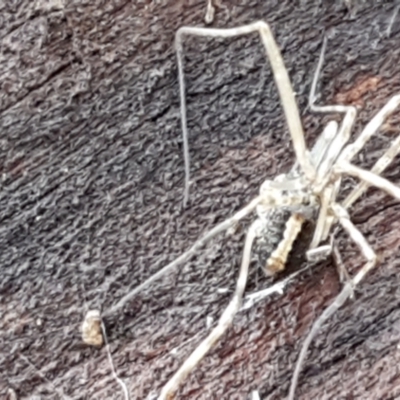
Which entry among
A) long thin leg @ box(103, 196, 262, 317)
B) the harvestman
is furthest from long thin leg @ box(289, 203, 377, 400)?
long thin leg @ box(103, 196, 262, 317)

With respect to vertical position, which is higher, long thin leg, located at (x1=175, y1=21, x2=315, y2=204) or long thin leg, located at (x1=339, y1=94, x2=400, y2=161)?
long thin leg, located at (x1=175, y1=21, x2=315, y2=204)

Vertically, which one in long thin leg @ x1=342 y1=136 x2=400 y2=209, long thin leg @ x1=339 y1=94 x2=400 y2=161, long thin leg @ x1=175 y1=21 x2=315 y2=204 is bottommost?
long thin leg @ x1=342 y1=136 x2=400 y2=209

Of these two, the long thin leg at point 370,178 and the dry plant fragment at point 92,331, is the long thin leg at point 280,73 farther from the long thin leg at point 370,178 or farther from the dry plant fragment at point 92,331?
the dry plant fragment at point 92,331

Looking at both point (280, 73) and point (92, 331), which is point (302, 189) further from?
point (92, 331)

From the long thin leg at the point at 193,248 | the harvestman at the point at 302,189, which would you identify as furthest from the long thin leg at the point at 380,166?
the long thin leg at the point at 193,248

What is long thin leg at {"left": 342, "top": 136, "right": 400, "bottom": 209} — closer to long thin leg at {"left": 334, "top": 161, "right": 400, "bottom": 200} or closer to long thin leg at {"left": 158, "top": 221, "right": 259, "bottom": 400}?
long thin leg at {"left": 334, "top": 161, "right": 400, "bottom": 200}

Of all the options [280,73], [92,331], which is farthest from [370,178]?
[92,331]

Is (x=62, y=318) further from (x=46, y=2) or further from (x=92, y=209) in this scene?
(x=46, y=2)

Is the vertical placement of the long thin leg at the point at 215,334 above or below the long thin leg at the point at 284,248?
below
